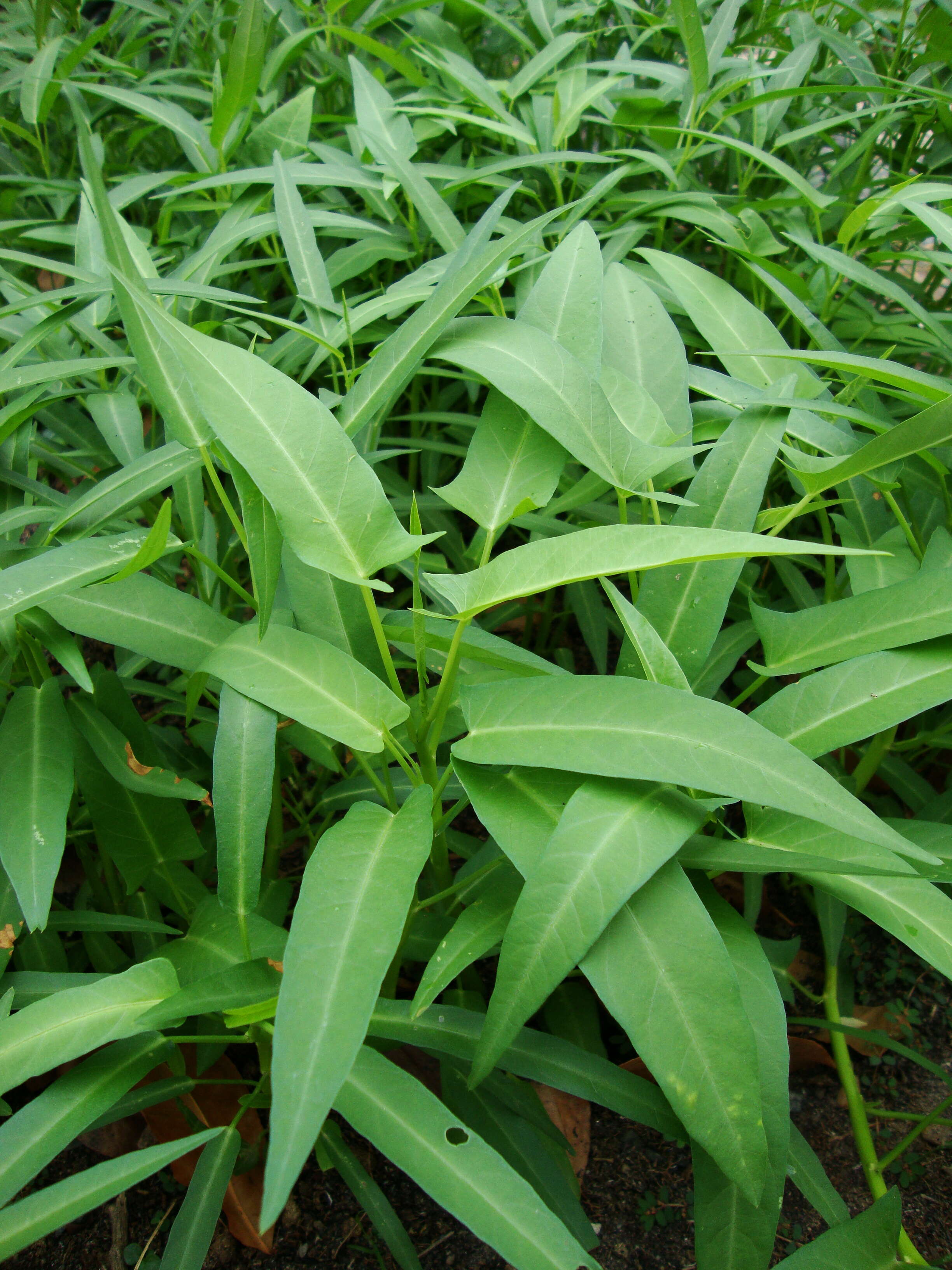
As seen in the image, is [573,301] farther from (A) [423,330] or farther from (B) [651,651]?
(B) [651,651]

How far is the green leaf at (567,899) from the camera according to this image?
1.41 ft

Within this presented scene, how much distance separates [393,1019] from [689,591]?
14.6 inches

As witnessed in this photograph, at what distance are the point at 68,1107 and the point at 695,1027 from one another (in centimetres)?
40

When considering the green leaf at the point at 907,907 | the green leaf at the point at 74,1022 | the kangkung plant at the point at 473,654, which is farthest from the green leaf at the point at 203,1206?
the green leaf at the point at 907,907

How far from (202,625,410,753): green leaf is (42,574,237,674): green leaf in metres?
0.04

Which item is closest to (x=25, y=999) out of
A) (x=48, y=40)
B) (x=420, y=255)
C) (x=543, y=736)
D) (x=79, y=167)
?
(x=543, y=736)

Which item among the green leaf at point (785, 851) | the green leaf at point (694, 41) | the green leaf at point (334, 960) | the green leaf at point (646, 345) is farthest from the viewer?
the green leaf at point (694, 41)

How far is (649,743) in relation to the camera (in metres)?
0.45

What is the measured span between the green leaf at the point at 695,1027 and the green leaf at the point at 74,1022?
11.0 inches

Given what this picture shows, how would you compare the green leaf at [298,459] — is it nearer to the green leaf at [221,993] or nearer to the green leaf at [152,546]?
the green leaf at [152,546]

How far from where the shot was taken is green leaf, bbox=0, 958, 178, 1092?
47cm

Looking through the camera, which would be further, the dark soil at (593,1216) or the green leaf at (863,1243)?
the dark soil at (593,1216)

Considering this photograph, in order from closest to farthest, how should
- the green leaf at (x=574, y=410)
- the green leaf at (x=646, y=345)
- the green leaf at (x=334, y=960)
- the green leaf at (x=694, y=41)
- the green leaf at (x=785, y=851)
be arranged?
the green leaf at (x=334, y=960) → the green leaf at (x=785, y=851) → the green leaf at (x=574, y=410) → the green leaf at (x=646, y=345) → the green leaf at (x=694, y=41)

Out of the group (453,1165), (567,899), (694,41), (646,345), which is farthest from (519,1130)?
(694,41)
